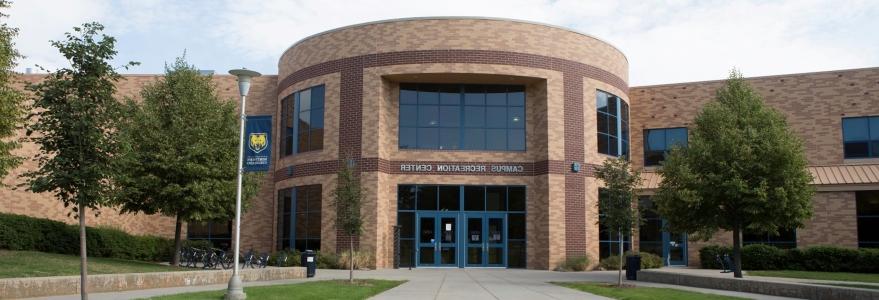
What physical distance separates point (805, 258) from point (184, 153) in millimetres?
23373

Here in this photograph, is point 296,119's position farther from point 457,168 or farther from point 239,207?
point 239,207

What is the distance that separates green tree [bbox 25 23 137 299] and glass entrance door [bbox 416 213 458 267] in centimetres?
1895

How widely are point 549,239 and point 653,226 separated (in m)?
7.41

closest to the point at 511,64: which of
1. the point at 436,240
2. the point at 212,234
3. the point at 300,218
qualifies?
the point at 436,240

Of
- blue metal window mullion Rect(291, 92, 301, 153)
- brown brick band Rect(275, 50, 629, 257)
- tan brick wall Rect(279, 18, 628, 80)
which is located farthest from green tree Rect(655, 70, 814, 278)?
blue metal window mullion Rect(291, 92, 301, 153)

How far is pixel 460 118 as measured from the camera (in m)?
31.7

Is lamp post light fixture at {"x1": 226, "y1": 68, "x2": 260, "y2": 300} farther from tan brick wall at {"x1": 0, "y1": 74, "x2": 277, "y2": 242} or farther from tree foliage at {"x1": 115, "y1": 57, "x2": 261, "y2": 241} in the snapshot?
tan brick wall at {"x1": 0, "y1": 74, "x2": 277, "y2": 242}

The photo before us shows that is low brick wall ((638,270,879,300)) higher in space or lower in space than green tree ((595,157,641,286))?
lower

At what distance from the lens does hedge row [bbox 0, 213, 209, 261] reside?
23.1 m

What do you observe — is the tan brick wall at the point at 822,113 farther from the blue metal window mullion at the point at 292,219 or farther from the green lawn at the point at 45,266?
the green lawn at the point at 45,266

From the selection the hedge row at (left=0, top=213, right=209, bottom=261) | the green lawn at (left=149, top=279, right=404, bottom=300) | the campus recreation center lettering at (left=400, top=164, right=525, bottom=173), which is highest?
the campus recreation center lettering at (left=400, top=164, right=525, bottom=173)

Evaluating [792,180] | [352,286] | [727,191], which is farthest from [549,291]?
[792,180]

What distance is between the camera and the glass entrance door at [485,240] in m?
30.9

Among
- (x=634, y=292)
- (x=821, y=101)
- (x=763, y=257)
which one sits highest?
(x=821, y=101)
